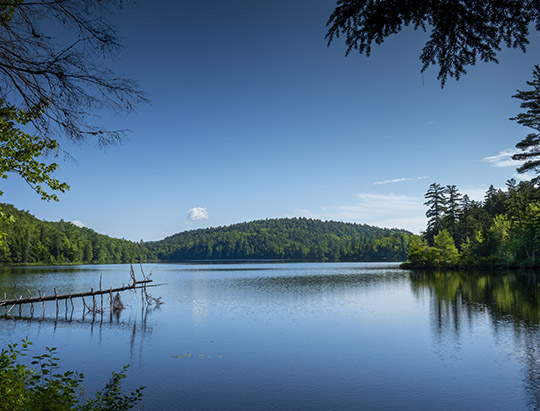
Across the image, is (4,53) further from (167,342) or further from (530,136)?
(530,136)

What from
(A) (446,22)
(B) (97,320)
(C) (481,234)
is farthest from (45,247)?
(A) (446,22)

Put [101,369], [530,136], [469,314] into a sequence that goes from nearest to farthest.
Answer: [101,369], [469,314], [530,136]

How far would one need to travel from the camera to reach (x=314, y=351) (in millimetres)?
19641

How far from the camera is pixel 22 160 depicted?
6484 millimetres

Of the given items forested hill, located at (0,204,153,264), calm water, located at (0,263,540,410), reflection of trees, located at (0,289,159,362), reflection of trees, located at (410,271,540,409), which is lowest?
reflection of trees, located at (0,289,159,362)

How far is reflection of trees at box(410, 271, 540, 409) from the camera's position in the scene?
52.3 feet

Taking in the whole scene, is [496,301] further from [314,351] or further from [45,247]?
[45,247]

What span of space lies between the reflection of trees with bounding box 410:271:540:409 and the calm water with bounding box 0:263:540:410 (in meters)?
0.08

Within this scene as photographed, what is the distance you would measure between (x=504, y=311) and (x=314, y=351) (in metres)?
16.8

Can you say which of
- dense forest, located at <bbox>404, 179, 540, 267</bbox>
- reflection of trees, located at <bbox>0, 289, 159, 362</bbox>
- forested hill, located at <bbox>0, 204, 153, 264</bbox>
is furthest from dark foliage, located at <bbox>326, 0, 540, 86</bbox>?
forested hill, located at <bbox>0, 204, 153, 264</bbox>

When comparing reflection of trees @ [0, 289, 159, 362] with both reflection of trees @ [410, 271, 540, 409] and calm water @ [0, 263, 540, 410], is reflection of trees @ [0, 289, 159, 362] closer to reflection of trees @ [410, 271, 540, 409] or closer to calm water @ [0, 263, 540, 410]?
calm water @ [0, 263, 540, 410]

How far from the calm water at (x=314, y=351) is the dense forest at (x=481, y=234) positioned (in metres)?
28.6

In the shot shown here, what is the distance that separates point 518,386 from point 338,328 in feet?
41.4

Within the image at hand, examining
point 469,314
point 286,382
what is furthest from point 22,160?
point 469,314
